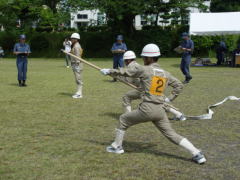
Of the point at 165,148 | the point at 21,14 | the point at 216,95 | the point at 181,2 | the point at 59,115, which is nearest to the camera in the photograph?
the point at 165,148

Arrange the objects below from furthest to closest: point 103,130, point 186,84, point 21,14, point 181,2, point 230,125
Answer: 1. point 21,14
2. point 181,2
3. point 186,84
4. point 230,125
5. point 103,130

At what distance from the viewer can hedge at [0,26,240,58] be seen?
3631 cm

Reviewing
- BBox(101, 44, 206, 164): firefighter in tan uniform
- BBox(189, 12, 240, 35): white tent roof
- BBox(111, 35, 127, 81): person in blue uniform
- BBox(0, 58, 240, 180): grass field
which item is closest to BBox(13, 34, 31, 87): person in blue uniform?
BBox(0, 58, 240, 180): grass field

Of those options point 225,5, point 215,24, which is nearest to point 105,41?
point 215,24

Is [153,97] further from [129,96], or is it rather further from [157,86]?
[129,96]

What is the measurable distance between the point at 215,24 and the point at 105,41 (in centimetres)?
1715

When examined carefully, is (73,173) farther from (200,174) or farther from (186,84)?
(186,84)

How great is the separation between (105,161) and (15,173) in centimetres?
136

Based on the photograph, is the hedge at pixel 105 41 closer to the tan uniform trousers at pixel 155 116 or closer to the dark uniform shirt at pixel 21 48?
the dark uniform shirt at pixel 21 48

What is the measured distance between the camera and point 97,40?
41156mm

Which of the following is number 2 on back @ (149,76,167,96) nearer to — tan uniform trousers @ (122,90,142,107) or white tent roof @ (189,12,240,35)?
tan uniform trousers @ (122,90,142,107)

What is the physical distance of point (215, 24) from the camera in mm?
26047

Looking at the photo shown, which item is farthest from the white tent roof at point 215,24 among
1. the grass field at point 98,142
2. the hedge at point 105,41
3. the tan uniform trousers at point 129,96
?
the tan uniform trousers at point 129,96

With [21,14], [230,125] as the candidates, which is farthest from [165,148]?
[21,14]
